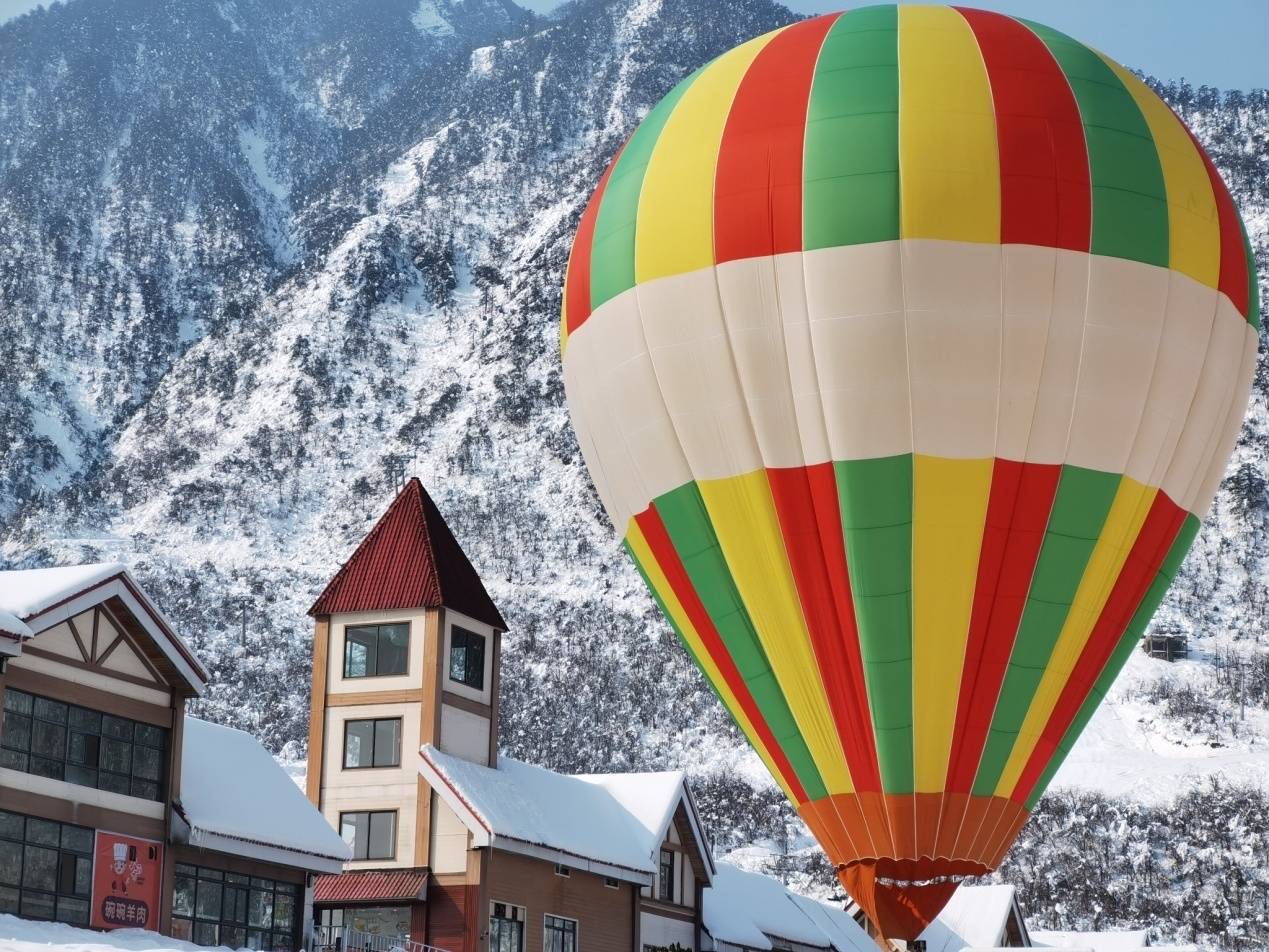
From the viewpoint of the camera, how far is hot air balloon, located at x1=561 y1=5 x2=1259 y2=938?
28031mm

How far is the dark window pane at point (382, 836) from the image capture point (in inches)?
1705

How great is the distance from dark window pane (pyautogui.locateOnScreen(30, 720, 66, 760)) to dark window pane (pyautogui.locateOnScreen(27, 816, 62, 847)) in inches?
42.8

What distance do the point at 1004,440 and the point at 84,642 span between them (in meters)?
16.0

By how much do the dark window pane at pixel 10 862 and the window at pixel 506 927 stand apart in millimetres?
12845

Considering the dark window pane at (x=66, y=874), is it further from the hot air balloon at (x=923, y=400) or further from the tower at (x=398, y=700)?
the hot air balloon at (x=923, y=400)

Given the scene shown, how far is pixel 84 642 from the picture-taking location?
33.5 m

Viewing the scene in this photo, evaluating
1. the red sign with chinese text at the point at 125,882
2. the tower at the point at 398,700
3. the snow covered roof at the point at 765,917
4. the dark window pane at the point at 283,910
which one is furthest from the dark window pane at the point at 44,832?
the snow covered roof at the point at 765,917

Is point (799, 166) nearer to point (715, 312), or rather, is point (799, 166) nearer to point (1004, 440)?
point (715, 312)

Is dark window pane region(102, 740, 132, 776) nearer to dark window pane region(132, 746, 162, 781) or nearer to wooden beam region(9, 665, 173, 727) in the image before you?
dark window pane region(132, 746, 162, 781)

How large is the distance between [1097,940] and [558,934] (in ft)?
132

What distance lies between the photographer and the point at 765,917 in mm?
54844

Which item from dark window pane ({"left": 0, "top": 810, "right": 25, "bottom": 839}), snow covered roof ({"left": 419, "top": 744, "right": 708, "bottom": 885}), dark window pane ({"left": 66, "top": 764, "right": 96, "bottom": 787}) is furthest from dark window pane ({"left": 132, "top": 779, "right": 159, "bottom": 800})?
snow covered roof ({"left": 419, "top": 744, "right": 708, "bottom": 885})

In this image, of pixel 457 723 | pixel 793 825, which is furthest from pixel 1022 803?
pixel 793 825

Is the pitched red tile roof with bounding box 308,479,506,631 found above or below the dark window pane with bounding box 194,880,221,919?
above
